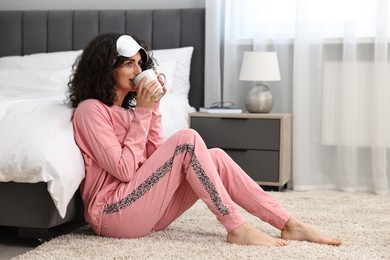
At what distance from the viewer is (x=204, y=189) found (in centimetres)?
229

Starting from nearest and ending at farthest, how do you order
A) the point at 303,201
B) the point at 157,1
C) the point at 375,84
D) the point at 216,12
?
the point at 303,201
the point at 375,84
the point at 216,12
the point at 157,1

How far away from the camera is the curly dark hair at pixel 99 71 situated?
246cm

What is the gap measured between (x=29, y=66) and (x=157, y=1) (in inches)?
38.8

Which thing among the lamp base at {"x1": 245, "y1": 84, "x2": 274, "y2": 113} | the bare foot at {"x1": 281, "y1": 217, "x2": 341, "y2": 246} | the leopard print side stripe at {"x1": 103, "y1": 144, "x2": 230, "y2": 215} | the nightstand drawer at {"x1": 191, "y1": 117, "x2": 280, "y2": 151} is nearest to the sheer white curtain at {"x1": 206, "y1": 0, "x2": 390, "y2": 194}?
the lamp base at {"x1": 245, "y1": 84, "x2": 274, "y2": 113}

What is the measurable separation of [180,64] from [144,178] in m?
2.04

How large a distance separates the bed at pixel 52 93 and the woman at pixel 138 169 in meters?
0.10

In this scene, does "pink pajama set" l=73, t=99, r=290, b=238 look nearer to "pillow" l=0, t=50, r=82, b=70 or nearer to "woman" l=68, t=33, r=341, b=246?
"woman" l=68, t=33, r=341, b=246

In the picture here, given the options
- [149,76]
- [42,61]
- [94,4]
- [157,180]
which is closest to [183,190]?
[157,180]

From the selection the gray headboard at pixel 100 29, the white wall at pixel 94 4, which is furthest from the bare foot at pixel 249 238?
the white wall at pixel 94 4

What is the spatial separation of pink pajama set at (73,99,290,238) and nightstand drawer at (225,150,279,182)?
1570mm

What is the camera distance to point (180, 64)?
4.30m

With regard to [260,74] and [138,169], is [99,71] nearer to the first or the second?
[138,169]

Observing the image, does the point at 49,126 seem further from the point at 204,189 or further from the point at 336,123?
the point at 336,123

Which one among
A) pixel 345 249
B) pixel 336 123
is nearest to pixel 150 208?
pixel 345 249
